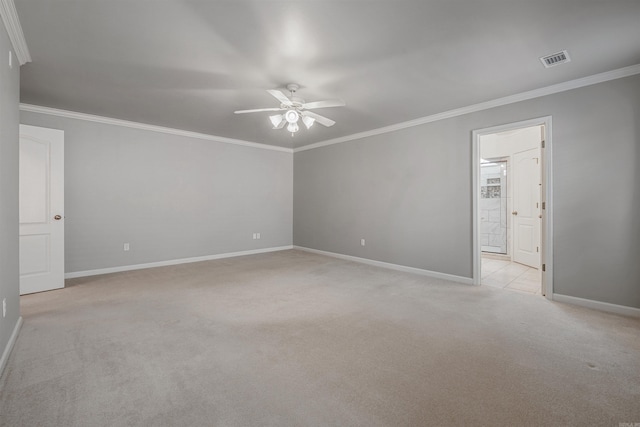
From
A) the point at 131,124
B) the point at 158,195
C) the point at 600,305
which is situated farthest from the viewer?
the point at 158,195

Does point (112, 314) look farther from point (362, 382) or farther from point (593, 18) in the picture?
point (593, 18)

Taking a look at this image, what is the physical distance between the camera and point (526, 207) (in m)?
5.73

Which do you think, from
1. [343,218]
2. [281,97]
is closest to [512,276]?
[343,218]

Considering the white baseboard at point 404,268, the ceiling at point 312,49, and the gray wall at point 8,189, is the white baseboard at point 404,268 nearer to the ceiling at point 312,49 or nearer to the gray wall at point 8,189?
the ceiling at point 312,49

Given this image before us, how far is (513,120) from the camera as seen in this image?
385 centimetres

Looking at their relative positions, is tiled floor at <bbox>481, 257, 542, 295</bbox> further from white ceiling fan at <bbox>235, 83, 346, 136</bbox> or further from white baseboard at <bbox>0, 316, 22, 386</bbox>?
white baseboard at <bbox>0, 316, 22, 386</bbox>

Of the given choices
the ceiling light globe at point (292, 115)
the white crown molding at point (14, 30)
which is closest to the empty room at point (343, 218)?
the white crown molding at point (14, 30)

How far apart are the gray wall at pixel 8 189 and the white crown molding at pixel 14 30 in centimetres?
8

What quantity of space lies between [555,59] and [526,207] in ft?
12.0

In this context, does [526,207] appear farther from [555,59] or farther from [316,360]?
[316,360]

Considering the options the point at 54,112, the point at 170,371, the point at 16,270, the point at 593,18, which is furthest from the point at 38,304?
the point at 593,18

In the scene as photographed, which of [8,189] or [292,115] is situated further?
[292,115]

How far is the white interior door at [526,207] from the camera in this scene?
17.7 feet

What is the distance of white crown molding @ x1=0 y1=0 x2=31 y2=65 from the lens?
2.07m
